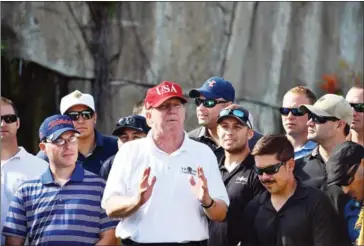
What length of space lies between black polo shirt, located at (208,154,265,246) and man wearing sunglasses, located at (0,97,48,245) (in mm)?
1144

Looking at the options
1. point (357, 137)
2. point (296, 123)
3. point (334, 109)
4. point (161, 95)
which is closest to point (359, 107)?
point (357, 137)

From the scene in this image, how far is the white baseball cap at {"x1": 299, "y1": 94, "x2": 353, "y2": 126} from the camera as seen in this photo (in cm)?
588

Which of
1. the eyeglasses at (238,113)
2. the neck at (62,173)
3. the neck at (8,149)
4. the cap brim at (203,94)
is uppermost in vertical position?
the cap brim at (203,94)

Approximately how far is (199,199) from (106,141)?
6.00ft

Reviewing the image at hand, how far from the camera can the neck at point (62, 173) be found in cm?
538

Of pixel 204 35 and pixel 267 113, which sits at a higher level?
pixel 204 35

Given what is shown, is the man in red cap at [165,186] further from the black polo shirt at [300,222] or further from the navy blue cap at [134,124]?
the navy blue cap at [134,124]

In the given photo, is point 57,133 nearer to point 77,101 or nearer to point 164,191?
point 164,191

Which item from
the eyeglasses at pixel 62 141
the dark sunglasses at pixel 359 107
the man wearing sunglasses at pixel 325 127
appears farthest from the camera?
the dark sunglasses at pixel 359 107

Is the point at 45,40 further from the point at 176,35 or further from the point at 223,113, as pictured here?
the point at 223,113

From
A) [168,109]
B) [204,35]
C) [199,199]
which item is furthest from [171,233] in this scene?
[204,35]

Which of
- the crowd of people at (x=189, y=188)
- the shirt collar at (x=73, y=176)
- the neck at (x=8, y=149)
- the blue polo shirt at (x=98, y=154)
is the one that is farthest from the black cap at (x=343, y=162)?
the neck at (x=8, y=149)

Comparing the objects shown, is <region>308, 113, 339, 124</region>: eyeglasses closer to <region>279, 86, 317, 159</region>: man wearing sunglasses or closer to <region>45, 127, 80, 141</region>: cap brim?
<region>279, 86, 317, 159</region>: man wearing sunglasses

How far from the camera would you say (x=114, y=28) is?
536 inches
